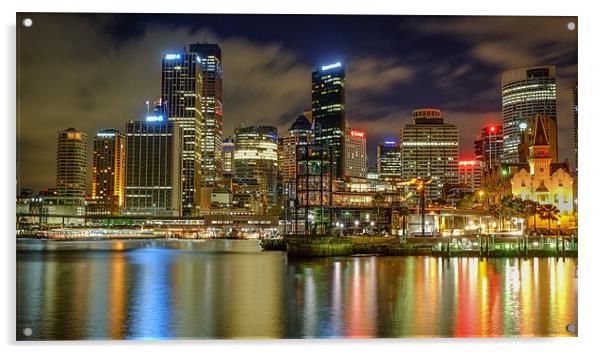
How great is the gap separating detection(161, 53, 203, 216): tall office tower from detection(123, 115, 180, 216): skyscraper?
521 mm

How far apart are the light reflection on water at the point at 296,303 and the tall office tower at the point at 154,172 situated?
360 centimetres

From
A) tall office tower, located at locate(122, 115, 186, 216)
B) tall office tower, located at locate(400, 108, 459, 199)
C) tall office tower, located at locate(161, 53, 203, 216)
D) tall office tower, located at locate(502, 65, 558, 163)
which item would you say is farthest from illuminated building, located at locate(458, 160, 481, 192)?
tall office tower, located at locate(502, 65, 558, 163)

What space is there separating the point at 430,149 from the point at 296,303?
5.72 m

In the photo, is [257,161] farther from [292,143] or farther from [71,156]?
[71,156]

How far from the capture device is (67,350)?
5.79 m

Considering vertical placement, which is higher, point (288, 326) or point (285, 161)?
point (285, 161)

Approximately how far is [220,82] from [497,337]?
5089 millimetres

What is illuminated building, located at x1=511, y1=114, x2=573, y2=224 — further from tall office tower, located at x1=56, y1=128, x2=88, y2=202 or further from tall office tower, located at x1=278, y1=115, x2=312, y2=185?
tall office tower, located at x1=56, y1=128, x2=88, y2=202

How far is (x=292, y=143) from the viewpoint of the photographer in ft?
67.9

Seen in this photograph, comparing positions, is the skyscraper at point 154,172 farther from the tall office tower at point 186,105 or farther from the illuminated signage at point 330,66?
the illuminated signage at point 330,66

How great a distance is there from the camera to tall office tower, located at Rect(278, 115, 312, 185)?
12660mm

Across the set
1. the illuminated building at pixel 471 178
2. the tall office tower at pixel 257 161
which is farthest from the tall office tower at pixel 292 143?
the illuminated building at pixel 471 178
